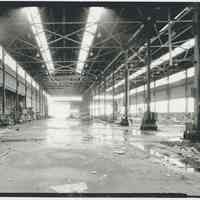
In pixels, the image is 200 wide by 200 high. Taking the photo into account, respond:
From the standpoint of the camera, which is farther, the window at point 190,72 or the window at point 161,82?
the window at point 161,82

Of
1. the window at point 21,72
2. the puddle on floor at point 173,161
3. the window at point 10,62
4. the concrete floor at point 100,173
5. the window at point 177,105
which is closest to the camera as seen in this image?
the concrete floor at point 100,173

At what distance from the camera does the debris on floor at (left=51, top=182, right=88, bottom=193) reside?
11.6 ft

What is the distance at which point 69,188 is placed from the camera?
3668mm

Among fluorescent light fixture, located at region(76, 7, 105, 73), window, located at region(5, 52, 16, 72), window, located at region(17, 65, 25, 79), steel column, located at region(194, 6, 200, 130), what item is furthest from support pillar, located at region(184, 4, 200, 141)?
window, located at region(17, 65, 25, 79)

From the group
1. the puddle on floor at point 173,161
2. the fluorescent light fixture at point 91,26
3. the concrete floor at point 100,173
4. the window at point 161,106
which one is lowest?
the puddle on floor at point 173,161

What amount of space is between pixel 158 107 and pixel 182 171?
35240 millimetres

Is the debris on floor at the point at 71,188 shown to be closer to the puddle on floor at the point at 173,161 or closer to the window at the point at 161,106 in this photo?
the puddle on floor at the point at 173,161

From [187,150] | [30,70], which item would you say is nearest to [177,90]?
[30,70]

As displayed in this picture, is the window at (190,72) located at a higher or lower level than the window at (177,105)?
higher

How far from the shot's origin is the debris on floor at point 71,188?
140 inches

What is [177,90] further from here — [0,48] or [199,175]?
[199,175]

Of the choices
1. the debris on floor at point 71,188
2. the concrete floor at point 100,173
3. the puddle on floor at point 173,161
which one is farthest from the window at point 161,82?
the debris on floor at point 71,188

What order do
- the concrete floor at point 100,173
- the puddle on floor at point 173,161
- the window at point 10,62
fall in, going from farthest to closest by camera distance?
the window at point 10,62 < the puddle on floor at point 173,161 < the concrete floor at point 100,173

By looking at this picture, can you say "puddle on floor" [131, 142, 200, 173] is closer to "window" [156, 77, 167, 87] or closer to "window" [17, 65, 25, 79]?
"window" [17, 65, 25, 79]
